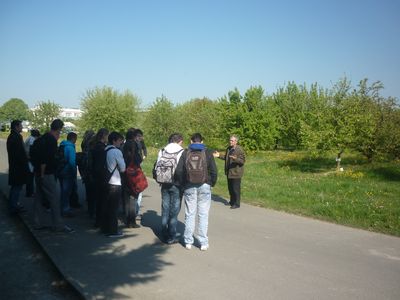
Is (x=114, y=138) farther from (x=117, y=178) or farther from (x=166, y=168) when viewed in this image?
(x=166, y=168)

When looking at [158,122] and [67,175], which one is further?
[158,122]

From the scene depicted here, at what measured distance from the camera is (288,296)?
4324 millimetres

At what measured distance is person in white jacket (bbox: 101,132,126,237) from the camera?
666 cm

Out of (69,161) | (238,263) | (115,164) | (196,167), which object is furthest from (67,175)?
(238,263)

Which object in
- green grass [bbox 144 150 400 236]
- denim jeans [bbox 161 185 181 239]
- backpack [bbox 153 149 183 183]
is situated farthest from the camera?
green grass [bbox 144 150 400 236]

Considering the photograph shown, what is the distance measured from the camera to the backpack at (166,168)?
625cm

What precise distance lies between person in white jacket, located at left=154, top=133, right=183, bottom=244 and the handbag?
819 mm

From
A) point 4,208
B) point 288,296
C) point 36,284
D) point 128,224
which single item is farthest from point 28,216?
point 288,296

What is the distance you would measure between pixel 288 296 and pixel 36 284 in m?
3.31

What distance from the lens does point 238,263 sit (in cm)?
545

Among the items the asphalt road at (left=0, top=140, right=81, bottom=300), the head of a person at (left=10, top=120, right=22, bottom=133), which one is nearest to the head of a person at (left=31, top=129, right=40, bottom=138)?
the head of a person at (left=10, top=120, right=22, bottom=133)

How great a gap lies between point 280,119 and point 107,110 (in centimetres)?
1879

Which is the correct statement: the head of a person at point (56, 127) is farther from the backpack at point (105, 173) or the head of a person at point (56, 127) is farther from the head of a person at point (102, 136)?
the backpack at point (105, 173)

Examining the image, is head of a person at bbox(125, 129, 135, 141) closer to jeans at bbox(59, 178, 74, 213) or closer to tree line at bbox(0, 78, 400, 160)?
jeans at bbox(59, 178, 74, 213)
